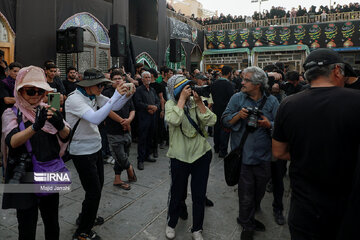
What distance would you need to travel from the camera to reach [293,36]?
1705cm

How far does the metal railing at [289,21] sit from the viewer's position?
53.4 feet

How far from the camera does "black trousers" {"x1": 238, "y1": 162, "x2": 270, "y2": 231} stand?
Result: 2.76 m

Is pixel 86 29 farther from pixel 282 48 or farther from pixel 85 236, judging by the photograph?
pixel 282 48

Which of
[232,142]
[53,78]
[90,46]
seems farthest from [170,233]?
[90,46]

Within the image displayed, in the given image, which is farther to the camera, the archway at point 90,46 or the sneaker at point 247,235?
the archway at point 90,46

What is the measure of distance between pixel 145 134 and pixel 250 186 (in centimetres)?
278

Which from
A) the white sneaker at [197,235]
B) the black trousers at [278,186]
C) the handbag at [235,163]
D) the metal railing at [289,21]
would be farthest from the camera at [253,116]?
the metal railing at [289,21]

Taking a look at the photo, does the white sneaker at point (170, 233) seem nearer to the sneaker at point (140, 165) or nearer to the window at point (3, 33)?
the sneaker at point (140, 165)

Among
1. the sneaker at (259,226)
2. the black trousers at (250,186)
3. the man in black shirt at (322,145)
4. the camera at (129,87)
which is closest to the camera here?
the man in black shirt at (322,145)

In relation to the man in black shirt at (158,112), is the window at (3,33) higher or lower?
higher

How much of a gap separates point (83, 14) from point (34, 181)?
7.85 meters

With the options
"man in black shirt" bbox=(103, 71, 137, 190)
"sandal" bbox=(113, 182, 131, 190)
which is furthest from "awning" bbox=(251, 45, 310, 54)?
"sandal" bbox=(113, 182, 131, 190)

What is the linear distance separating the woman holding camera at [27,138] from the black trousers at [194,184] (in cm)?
115

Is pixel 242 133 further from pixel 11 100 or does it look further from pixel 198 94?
pixel 11 100
